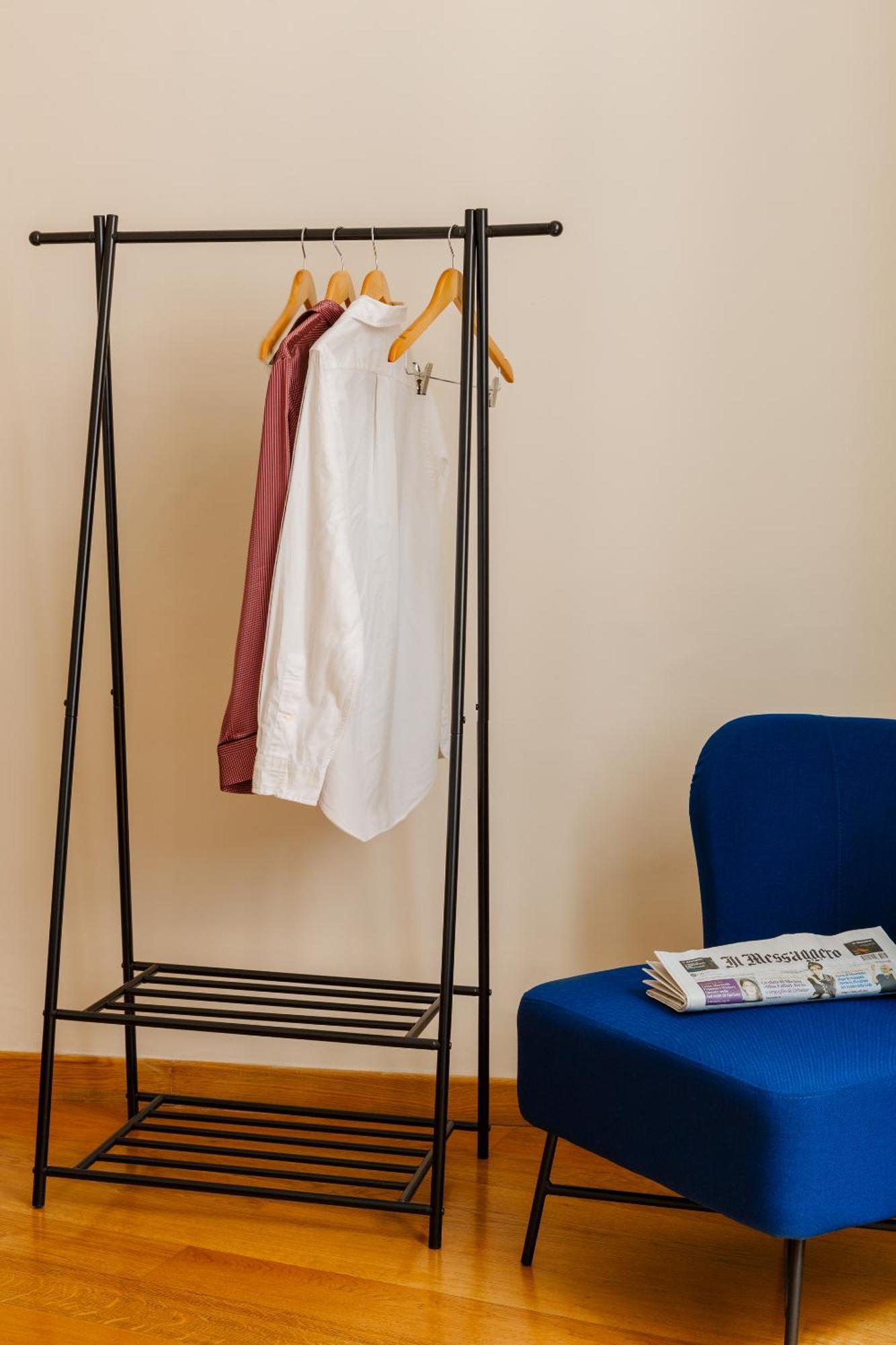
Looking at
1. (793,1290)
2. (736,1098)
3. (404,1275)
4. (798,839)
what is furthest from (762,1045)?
(404,1275)

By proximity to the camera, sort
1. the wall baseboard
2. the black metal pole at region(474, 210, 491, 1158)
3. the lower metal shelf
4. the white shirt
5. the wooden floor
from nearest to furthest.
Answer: the wooden floor → the white shirt → the lower metal shelf → the black metal pole at region(474, 210, 491, 1158) → the wall baseboard

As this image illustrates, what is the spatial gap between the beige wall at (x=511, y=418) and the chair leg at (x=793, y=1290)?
0.94 meters

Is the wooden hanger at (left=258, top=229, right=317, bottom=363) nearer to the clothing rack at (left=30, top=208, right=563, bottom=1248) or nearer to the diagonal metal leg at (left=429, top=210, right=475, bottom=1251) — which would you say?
the clothing rack at (left=30, top=208, right=563, bottom=1248)

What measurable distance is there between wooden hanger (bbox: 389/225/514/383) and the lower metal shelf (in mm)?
1060

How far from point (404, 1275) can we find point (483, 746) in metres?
0.88

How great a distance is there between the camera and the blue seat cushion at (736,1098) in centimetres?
157

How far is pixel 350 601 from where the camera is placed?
1.95 meters

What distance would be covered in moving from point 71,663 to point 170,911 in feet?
2.48

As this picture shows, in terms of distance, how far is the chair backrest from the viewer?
209 cm

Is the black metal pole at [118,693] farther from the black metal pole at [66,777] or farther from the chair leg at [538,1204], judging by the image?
the chair leg at [538,1204]

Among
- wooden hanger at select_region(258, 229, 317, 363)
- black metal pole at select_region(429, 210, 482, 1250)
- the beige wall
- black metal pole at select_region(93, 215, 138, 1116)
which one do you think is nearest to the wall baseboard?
the beige wall

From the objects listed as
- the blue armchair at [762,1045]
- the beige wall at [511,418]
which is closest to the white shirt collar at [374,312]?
the beige wall at [511,418]

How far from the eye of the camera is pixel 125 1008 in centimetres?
220

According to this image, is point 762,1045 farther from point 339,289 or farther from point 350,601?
point 339,289
